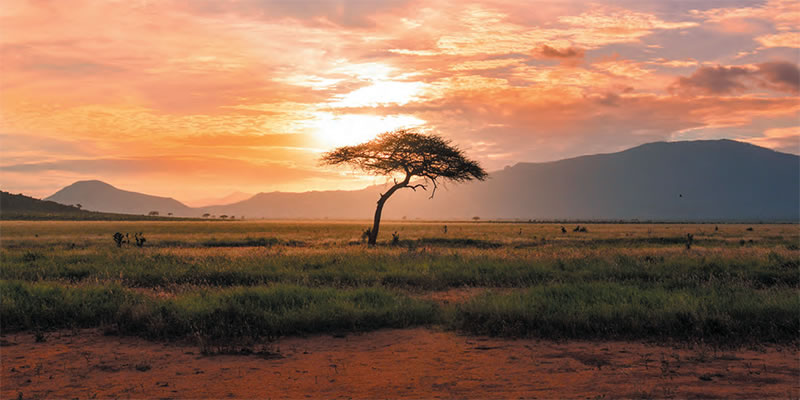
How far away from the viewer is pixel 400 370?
9102 mm

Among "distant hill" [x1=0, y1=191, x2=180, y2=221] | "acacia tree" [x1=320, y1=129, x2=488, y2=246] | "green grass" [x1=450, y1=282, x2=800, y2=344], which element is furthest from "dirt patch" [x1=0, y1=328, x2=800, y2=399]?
"distant hill" [x1=0, y1=191, x2=180, y2=221]

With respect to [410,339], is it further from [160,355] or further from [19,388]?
[19,388]

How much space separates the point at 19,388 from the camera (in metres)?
8.45

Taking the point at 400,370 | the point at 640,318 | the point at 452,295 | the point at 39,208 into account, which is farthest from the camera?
the point at 39,208

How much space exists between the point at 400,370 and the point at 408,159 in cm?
3265

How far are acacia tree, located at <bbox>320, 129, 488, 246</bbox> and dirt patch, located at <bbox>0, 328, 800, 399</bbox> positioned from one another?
2919 cm

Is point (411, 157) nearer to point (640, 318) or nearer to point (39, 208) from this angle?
point (640, 318)

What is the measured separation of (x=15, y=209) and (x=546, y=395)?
575ft

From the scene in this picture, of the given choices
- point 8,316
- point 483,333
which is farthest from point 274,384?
point 8,316

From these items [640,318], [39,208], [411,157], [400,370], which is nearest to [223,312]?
[400,370]

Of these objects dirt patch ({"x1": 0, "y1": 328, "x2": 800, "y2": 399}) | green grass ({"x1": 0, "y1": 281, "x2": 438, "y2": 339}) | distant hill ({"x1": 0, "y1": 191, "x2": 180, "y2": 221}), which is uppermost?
distant hill ({"x1": 0, "y1": 191, "x2": 180, "y2": 221})

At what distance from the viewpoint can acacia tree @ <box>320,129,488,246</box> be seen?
4059cm

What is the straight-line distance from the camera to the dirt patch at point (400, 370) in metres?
8.05

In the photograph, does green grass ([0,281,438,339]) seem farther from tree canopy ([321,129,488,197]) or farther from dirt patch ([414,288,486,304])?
tree canopy ([321,129,488,197])
